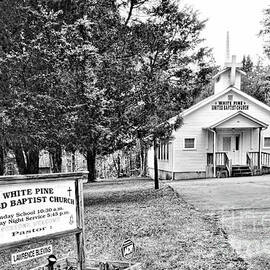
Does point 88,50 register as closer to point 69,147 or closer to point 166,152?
point 69,147

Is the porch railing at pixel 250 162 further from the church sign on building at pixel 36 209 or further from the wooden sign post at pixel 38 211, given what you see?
the church sign on building at pixel 36 209

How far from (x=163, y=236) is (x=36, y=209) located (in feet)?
13.4

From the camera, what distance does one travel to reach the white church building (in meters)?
26.0

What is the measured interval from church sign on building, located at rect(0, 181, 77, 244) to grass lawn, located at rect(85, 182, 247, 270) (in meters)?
1.84

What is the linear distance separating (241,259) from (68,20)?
9.95 metres

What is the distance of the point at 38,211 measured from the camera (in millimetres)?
4758

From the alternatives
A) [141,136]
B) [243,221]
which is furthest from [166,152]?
[243,221]

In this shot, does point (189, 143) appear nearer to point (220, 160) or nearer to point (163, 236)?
point (220, 160)

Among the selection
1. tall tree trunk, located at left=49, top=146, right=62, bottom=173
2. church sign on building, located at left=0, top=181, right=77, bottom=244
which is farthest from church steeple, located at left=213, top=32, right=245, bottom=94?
church sign on building, located at left=0, top=181, right=77, bottom=244

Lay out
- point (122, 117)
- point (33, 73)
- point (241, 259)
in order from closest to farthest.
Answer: point (241, 259)
point (33, 73)
point (122, 117)

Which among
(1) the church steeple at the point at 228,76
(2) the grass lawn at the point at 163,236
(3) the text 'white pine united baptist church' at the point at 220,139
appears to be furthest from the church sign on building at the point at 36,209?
(1) the church steeple at the point at 228,76

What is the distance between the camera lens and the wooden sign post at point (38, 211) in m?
4.48

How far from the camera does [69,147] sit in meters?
13.9

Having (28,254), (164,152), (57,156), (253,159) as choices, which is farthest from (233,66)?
(28,254)
